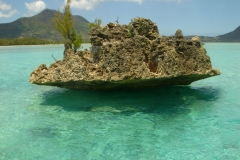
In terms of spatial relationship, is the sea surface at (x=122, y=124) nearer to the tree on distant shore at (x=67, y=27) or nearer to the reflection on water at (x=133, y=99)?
the reflection on water at (x=133, y=99)

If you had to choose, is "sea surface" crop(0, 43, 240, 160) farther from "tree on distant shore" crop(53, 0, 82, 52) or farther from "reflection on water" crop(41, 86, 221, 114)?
"tree on distant shore" crop(53, 0, 82, 52)

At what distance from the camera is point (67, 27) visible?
12.4m

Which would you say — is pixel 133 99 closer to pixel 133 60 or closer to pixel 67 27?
pixel 133 60

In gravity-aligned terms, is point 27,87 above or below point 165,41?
below

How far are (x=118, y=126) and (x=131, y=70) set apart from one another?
2.29 metres

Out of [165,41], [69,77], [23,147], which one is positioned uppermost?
[165,41]

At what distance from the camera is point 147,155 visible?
564 cm

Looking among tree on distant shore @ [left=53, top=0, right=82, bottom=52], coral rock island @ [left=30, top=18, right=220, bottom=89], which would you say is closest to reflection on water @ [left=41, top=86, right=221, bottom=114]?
coral rock island @ [left=30, top=18, right=220, bottom=89]

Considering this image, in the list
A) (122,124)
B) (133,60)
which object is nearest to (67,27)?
(133,60)

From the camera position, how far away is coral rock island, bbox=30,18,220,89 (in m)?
8.77

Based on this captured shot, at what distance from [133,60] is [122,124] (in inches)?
103

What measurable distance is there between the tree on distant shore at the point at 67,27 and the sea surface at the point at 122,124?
2614mm

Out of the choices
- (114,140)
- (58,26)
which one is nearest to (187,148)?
(114,140)

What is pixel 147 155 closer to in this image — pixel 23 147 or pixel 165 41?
pixel 23 147
